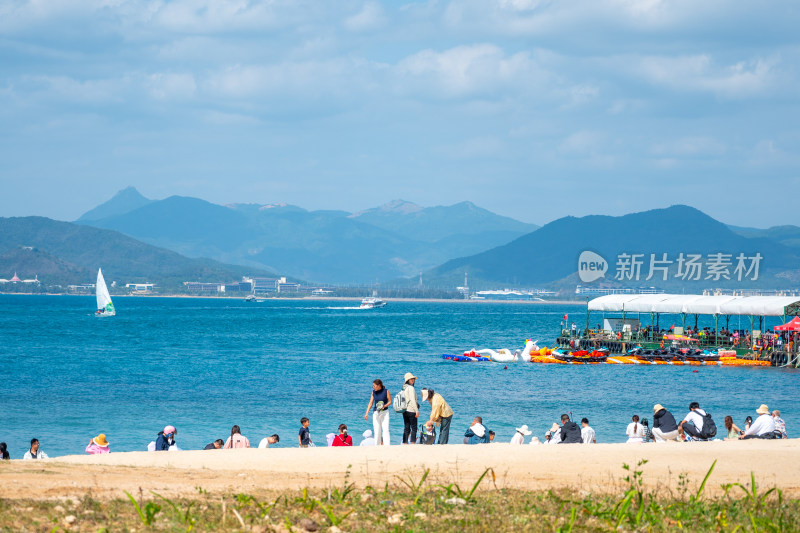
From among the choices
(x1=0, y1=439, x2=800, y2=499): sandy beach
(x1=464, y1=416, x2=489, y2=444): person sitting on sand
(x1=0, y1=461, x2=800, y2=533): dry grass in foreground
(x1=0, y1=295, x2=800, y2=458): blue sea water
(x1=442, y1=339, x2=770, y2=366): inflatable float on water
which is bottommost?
(x1=0, y1=295, x2=800, y2=458): blue sea water

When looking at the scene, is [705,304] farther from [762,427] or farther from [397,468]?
[397,468]

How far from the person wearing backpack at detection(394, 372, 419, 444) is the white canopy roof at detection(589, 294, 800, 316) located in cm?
4268

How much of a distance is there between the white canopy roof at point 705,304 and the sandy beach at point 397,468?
4194 cm

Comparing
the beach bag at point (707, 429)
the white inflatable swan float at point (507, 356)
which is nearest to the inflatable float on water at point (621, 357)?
the white inflatable swan float at point (507, 356)

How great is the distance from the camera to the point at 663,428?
67.6 feet

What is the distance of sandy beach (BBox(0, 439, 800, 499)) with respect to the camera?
12.1 m

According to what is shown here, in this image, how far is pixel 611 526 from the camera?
10.2m

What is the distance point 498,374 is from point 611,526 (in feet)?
130

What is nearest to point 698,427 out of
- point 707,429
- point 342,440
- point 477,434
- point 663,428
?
point 707,429

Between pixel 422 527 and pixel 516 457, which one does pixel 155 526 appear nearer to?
pixel 422 527

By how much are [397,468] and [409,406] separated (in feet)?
15.0

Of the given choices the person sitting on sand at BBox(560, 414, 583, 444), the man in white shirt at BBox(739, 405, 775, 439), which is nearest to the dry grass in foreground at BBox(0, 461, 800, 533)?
the person sitting on sand at BBox(560, 414, 583, 444)

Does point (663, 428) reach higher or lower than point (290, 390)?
higher

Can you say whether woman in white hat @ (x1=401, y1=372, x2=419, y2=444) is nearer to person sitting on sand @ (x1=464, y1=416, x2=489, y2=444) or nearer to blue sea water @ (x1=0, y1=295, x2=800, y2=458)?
person sitting on sand @ (x1=464, y1=416, x2=489, y2=444)
